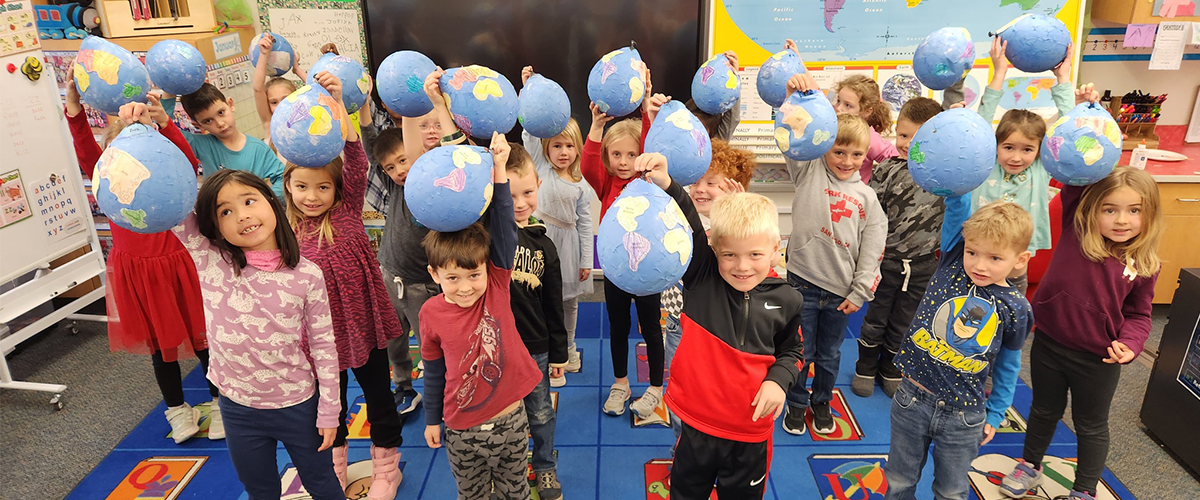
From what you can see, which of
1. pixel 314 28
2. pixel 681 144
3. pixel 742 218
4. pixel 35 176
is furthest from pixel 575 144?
pixel 35 176

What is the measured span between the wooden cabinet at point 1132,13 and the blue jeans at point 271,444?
4.09 meters

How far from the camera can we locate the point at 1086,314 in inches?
76.8

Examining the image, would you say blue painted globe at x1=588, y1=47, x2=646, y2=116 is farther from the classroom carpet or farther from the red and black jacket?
the classroom carpet

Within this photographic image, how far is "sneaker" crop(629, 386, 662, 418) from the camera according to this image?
2689mm

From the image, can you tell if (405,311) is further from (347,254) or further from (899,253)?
(899,253)

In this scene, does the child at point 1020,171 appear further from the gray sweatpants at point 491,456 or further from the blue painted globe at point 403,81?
the blue painted globe at point 403,81

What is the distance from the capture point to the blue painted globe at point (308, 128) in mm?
1696

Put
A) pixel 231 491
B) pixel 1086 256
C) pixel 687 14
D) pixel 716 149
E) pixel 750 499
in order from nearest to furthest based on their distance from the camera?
pixel 750 499 < pixel 1086 256 < pixel 716 149 < pixel 231 491 < pixel 687 14

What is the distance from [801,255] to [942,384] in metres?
0.70

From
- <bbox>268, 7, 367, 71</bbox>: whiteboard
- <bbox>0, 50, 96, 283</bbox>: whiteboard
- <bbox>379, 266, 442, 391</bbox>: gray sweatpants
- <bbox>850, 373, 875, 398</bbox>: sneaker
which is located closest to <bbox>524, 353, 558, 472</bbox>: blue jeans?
<bbox>379, 266, 442, 391</bbox>: gray sweatpants

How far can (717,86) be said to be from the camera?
2.18 meters

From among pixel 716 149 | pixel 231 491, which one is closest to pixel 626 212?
pixel 716 149

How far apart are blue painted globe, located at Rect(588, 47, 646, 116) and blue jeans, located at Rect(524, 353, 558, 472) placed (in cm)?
80

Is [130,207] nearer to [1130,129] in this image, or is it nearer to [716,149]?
[716,149]
